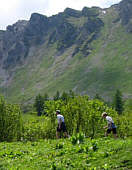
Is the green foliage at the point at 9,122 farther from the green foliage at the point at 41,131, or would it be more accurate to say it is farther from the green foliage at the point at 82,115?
the green foliage at the point at 82,115

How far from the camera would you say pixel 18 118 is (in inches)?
2327

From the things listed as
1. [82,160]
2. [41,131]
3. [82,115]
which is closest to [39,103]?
[41,131]

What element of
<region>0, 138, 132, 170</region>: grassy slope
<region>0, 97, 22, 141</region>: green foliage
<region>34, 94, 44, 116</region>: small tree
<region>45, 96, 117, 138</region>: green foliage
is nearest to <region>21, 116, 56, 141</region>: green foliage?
<region>45, 96, 117, 138</region>: green foliage

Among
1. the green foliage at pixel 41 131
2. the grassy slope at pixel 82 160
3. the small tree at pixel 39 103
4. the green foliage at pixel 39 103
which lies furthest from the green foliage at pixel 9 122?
the small tree at pixel 39 103

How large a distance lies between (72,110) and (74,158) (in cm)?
4294

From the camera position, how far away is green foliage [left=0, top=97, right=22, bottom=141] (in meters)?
54.5

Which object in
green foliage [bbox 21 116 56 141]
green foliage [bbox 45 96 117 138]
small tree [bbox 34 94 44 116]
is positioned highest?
small tree [bbox 34 94 44 116]

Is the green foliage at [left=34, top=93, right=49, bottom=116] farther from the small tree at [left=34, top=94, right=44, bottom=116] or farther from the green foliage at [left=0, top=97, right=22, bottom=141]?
the green foliage at [left=0, top=97, right=22, bottom=141]

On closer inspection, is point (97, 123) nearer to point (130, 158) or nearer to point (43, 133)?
point (43, 133)

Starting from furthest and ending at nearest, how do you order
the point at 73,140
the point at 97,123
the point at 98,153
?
the point at 97,123
the point at 73,140
the point at 98,153

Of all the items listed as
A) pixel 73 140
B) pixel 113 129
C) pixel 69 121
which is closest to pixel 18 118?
pixel 69 121

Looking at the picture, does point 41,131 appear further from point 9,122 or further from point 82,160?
point 82,160

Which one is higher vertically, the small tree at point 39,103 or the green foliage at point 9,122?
the small tree at point 39,103

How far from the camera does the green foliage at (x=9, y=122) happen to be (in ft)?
179
